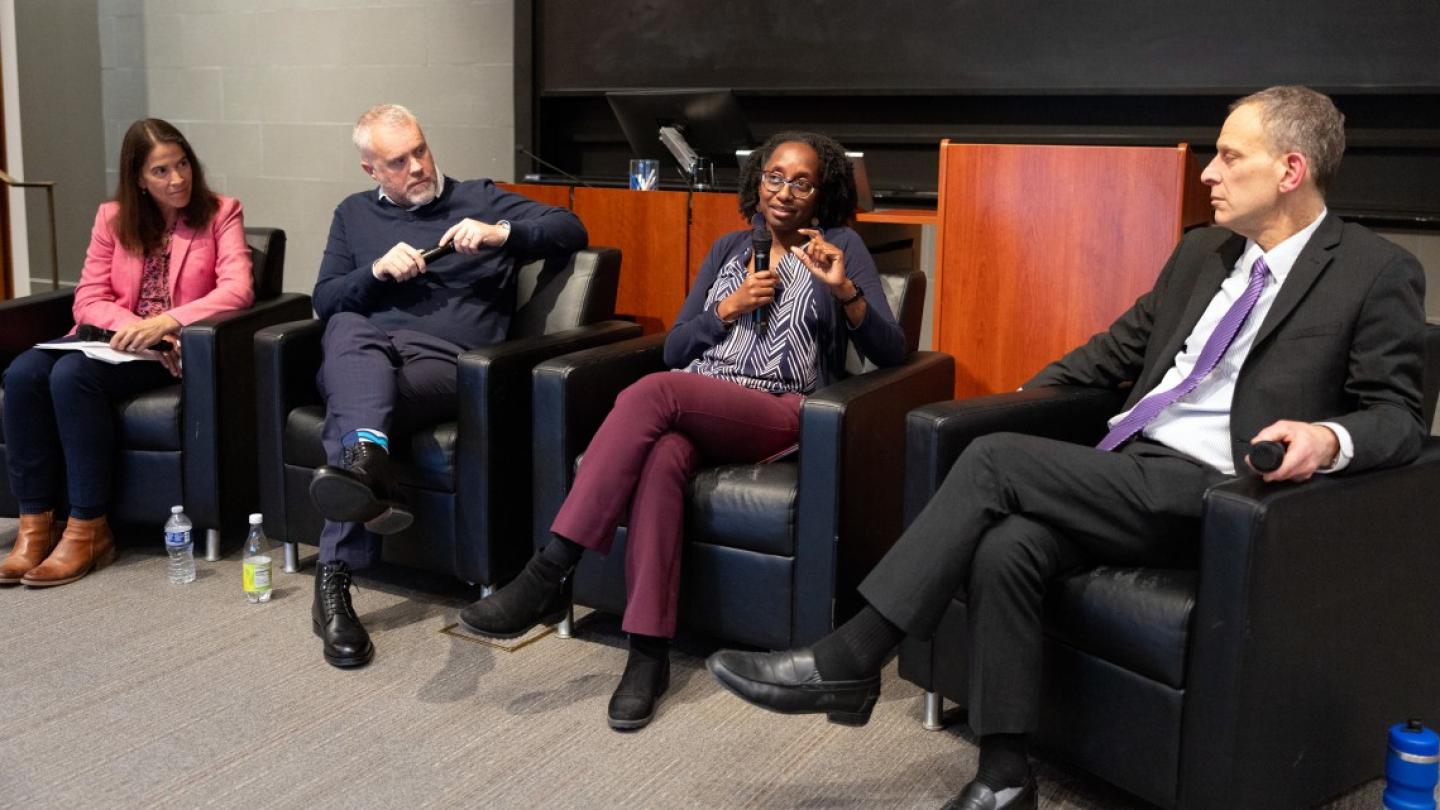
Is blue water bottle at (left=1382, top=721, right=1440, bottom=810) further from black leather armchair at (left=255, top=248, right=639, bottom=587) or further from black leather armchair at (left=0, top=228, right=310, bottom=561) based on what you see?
black leather armchair at (left=0, top=228, right=310, bottom=561)

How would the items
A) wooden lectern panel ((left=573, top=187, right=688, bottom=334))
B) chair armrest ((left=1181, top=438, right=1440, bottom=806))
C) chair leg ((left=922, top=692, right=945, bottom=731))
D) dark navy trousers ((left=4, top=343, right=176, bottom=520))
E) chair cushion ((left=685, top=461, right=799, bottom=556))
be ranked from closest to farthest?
chair armrest ((left=1181, top=438, right=1440, bottom=806)) → chair leg ((left=922, top=692, right=945, bottom=731)) → chair cushion ((left=685, top=461, right=799, bottom=556)) → dark navy trousers ((left=4, top=343, right=176, bottom=520)) → wooden lectern panel ((left=573, top=187, right=688, bottom=334))

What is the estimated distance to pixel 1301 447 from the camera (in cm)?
187

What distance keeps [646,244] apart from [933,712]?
178 centimetres

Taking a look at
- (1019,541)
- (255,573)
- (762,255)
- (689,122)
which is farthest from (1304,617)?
(689,122)

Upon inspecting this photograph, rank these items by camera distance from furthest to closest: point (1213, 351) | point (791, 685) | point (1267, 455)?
point (1213, 351) < point (791, 685) < point (1267, 455)

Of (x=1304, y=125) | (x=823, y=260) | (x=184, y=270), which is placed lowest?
(x=184, y=270)

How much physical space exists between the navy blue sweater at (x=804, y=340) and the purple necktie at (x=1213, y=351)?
630mm

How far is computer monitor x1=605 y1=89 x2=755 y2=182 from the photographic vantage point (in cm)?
394

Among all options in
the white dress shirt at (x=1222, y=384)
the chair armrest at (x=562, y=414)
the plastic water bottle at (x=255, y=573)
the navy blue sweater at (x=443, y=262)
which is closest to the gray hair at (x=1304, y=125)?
the white dress shirt at (x=1222, y=384)

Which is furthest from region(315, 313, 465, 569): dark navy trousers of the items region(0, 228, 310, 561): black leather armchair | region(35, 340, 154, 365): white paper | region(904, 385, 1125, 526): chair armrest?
region(904, 385, 1125, 526): chair armrest

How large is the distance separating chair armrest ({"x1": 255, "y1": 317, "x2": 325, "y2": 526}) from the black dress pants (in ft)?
5.49

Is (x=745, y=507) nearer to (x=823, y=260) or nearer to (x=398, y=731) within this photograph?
(x=823, y=260)

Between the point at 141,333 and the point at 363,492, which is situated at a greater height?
the point at 141,333

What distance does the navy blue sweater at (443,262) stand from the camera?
3.19 m
